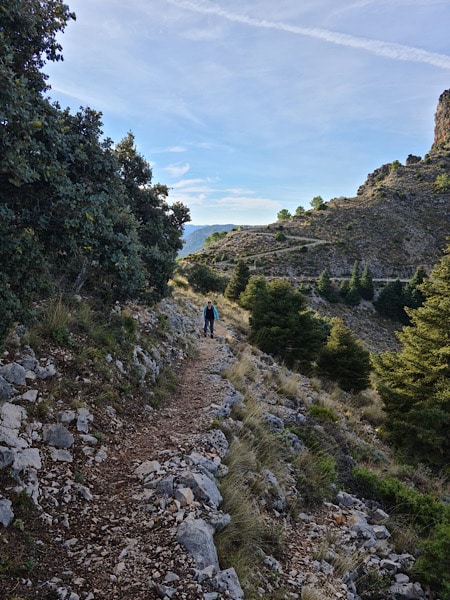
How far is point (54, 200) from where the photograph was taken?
4.54m

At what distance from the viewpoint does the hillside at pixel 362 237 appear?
6769 centimetres

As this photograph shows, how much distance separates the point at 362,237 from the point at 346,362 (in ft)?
220

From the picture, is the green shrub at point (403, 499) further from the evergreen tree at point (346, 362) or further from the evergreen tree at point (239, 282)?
the evergreen tree at point (239, 282)

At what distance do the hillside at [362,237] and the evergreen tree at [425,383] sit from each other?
47.5 m

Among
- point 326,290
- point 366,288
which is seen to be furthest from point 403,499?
point 366,288

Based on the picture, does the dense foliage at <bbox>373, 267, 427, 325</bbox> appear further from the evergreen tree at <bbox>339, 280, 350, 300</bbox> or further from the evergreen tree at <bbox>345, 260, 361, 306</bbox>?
the evergreen tree at <bbox>339, 280, 350, 300</bbox>

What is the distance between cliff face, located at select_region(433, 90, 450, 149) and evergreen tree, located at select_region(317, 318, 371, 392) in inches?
5446

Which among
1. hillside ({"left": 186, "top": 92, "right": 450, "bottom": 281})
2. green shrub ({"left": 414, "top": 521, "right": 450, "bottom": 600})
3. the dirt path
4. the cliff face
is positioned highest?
the cliff face

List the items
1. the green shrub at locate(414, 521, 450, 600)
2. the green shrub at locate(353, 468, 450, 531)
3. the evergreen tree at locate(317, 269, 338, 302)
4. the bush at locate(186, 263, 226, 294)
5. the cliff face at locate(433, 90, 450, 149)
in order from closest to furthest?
the green shrub at locate(414, 521, 450, 600) < the green shrub at locate(353, 468, 450, 531) < the bush at locate(186, 263, 226, 294) < the evergreen tree at locate(317, 269, 338, 302) < the cliff face at locate(433, 90, 450, 149)

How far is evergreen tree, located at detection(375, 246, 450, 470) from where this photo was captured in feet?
38.3

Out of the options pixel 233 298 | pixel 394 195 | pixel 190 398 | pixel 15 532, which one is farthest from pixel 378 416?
pixel 394 195

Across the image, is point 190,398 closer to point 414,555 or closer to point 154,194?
point 414,555

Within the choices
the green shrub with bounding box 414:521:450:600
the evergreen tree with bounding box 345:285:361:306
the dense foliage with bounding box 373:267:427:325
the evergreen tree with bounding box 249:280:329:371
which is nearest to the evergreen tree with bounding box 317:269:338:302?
the evergreen tree with bounding box 345:285:361:306

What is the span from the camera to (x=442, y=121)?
12875 centimetres
